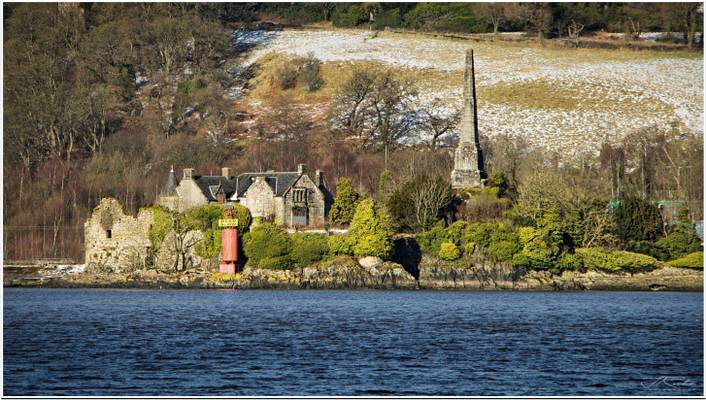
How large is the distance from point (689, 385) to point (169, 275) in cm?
4907

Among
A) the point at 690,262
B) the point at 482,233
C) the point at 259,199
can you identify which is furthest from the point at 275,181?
the point at 690,262

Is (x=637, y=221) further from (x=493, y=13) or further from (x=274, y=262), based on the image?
(x=493, y=13)

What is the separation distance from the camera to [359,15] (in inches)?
6880

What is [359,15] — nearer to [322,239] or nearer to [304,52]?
[304,52]

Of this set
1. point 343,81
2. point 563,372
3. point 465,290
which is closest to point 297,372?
point 563,372

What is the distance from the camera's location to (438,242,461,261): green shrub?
8156 cm

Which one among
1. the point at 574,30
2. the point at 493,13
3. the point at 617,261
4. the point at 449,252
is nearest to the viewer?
the point at 617,261

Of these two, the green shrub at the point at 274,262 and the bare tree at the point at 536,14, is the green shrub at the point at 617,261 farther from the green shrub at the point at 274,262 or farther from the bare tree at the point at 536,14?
the bare tree at the point at 536,14

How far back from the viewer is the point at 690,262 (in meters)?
81.3

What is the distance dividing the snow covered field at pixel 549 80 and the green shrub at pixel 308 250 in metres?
44.2

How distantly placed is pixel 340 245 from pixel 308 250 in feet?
6.21

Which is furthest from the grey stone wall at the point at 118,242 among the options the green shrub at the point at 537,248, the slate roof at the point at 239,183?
the green shrub at the point at 537,248

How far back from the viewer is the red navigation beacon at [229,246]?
273ft

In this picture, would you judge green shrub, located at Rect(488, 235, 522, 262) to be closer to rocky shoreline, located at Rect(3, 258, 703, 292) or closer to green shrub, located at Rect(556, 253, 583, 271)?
rocky shoreline, located at Rect(3, 258, 703, 292)
